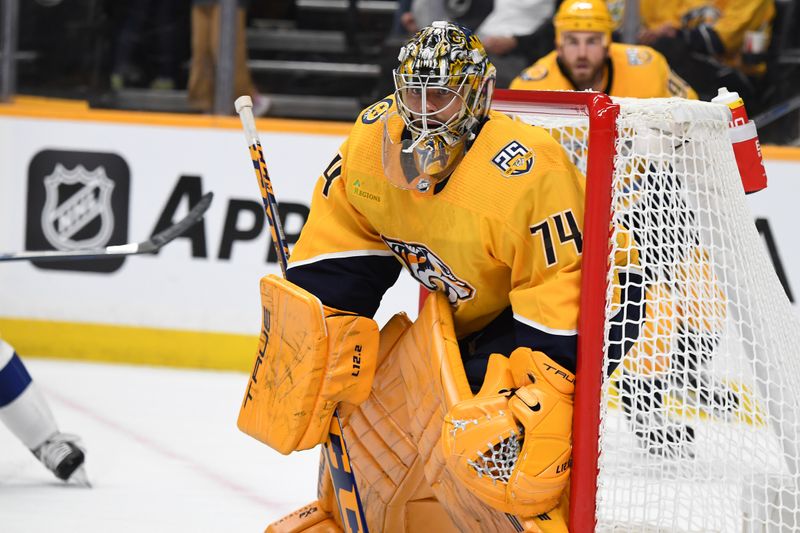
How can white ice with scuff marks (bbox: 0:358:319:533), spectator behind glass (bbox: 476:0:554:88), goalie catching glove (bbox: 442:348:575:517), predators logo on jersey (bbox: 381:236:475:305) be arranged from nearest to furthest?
goalie catching glove (bbox: 442:348:575:517), predators logo on jersey (bbox: 381:236:475:305), white ice with scuff marks (bbox: 0:358:319:533), spectator behind glass (bbox: 476:0:554:88)

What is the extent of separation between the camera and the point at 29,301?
14.6 ft

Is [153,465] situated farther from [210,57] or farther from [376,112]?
[210,57]

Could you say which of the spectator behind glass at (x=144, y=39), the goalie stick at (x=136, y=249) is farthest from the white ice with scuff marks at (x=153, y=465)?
the spectator behind glass at (x=144, y=39)

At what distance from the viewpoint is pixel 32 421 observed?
3094 mm

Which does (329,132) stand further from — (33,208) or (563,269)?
(563,269)

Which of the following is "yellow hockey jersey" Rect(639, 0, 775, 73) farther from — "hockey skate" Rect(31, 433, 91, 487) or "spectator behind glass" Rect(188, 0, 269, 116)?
"hockey skate" Rect(31, 433, 91, 487)

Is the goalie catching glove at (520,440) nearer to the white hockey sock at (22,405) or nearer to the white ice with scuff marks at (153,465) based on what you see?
the white ice with scuff marks at (153,465)

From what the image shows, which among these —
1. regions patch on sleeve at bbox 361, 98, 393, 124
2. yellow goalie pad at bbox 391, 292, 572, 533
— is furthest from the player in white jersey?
regions patch on sleeve at bbox 361, 98, 393, 124

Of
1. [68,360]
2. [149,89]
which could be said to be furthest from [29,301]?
[149,89]

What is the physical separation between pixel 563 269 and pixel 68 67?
126 inches

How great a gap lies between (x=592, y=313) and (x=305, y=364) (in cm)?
55

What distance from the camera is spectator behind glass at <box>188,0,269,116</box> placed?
177 inches

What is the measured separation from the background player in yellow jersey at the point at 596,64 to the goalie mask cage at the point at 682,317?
139 centimetres

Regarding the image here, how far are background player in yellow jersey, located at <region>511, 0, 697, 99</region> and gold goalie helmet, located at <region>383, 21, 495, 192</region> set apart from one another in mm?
1737
